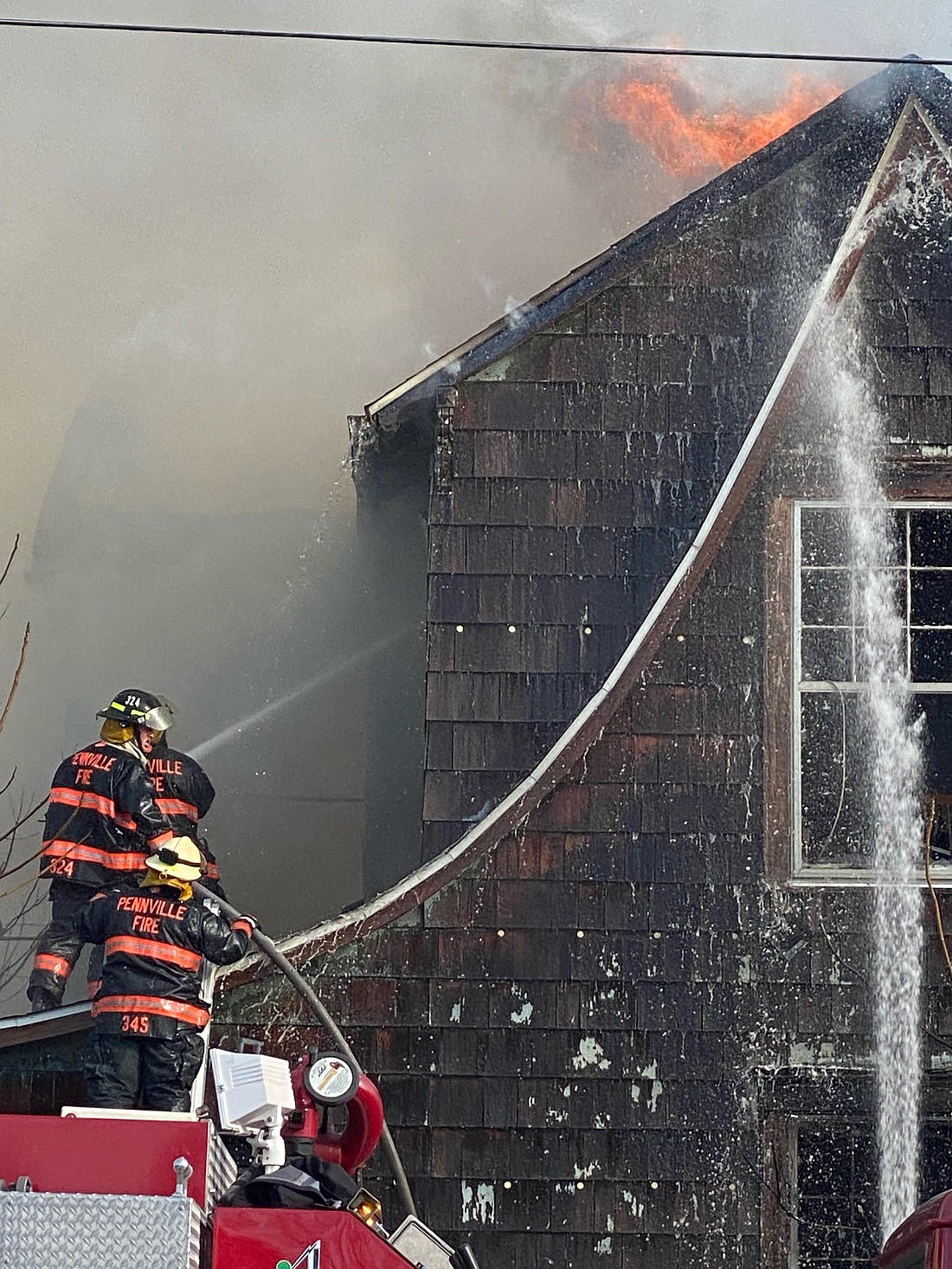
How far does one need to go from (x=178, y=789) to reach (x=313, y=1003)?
1856mm

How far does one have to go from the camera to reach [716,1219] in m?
6.58

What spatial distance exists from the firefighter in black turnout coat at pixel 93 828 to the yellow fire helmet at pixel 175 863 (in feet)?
3.27

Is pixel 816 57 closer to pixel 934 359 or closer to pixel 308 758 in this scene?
pixel 934 359

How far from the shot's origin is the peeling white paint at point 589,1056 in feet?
22.0

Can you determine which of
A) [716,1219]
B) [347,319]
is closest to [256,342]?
[347,319]

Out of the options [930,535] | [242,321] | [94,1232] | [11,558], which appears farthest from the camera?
[242,321]

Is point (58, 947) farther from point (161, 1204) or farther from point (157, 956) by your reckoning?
point (161, 1204)

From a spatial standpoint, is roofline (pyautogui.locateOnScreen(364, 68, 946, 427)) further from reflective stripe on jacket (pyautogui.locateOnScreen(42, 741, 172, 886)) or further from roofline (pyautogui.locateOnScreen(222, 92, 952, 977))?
reflective stripe on jacket (pyautogui.locateOnScreen(42, 741, 172, 886))

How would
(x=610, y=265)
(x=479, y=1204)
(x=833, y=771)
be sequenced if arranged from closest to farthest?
→ (x=479, y=1204) → (x=833, y=771) → (x=610, y=265)

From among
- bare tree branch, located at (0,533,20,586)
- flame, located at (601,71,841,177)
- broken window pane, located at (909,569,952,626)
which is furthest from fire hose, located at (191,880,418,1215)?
flame, located at (601,71,841,177)

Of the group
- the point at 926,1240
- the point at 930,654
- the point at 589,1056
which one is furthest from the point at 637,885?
the point at 930,654

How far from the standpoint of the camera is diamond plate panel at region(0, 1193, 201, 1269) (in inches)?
152

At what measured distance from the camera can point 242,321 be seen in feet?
39.0

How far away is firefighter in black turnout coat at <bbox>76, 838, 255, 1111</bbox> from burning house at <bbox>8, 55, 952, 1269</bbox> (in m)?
0.85
